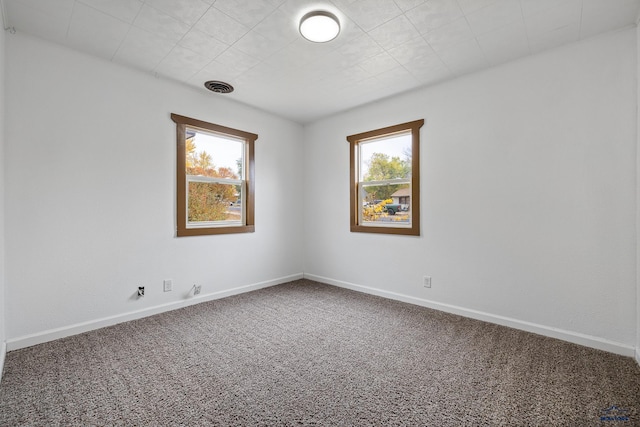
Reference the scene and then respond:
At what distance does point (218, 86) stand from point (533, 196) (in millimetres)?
3491

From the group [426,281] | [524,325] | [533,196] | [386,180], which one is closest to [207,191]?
[386,180]

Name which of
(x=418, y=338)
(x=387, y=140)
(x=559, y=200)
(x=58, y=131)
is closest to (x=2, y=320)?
(x=58, y=131)

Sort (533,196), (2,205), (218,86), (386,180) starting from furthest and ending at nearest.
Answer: (386,180) < (218,86) < (533,196) < (2,205)

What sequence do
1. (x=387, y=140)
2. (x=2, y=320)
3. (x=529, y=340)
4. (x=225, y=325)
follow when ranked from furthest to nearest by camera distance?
(x=387, y=140) < (x=225, y=325) < (x=529, y=340) < (x=2, y=320)

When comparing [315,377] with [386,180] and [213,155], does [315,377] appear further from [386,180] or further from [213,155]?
[213,155]

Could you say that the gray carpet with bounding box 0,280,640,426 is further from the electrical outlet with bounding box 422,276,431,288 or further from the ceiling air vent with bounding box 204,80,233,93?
the ceiling air vent with bounding box 204,80,233,93

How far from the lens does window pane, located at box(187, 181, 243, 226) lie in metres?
3.63

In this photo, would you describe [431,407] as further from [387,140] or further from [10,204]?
[10,204]

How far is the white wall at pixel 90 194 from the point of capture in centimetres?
246

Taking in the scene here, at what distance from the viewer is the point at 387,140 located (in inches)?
157

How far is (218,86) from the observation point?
3.45m

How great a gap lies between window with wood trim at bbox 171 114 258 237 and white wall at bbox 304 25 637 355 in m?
1.95

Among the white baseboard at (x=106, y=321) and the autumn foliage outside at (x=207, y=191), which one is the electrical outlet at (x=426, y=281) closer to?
the white baseboard at (x=106, y=321)

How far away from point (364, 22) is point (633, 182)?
243 centimetres
